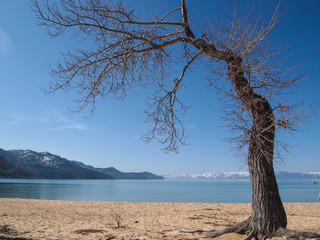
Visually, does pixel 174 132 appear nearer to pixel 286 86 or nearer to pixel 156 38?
pixel 156 38

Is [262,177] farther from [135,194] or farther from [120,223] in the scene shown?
[135,194]

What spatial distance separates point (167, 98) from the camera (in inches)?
279

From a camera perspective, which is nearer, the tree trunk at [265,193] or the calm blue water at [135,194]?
the tree trunk at [265,193]

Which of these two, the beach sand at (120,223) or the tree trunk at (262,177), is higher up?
the tree trunk at (262,177)

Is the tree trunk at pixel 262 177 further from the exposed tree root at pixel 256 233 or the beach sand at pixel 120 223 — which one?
the beach sand at pixel 120 223

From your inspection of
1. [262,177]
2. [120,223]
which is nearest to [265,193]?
[262,177]

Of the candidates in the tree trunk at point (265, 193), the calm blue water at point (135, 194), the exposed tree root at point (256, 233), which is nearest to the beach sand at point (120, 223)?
the exposed tree root at point (256, 233)

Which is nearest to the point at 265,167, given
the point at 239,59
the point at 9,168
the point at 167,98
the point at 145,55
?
the point at 239,59

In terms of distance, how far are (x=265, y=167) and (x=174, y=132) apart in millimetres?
2481

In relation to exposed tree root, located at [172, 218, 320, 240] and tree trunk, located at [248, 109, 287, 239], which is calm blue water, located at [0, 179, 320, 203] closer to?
exposed tree root, located at [172, 218, 320, 240]

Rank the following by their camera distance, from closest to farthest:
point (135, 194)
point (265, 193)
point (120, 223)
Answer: point (265, 193)
point (120, 223)
point (135, 194)

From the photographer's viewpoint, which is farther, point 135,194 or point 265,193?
point 135,194

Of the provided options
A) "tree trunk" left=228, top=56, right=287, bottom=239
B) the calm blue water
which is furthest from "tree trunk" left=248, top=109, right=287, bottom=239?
the calm blue water

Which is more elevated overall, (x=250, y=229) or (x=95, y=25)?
(x=95, y=25)
